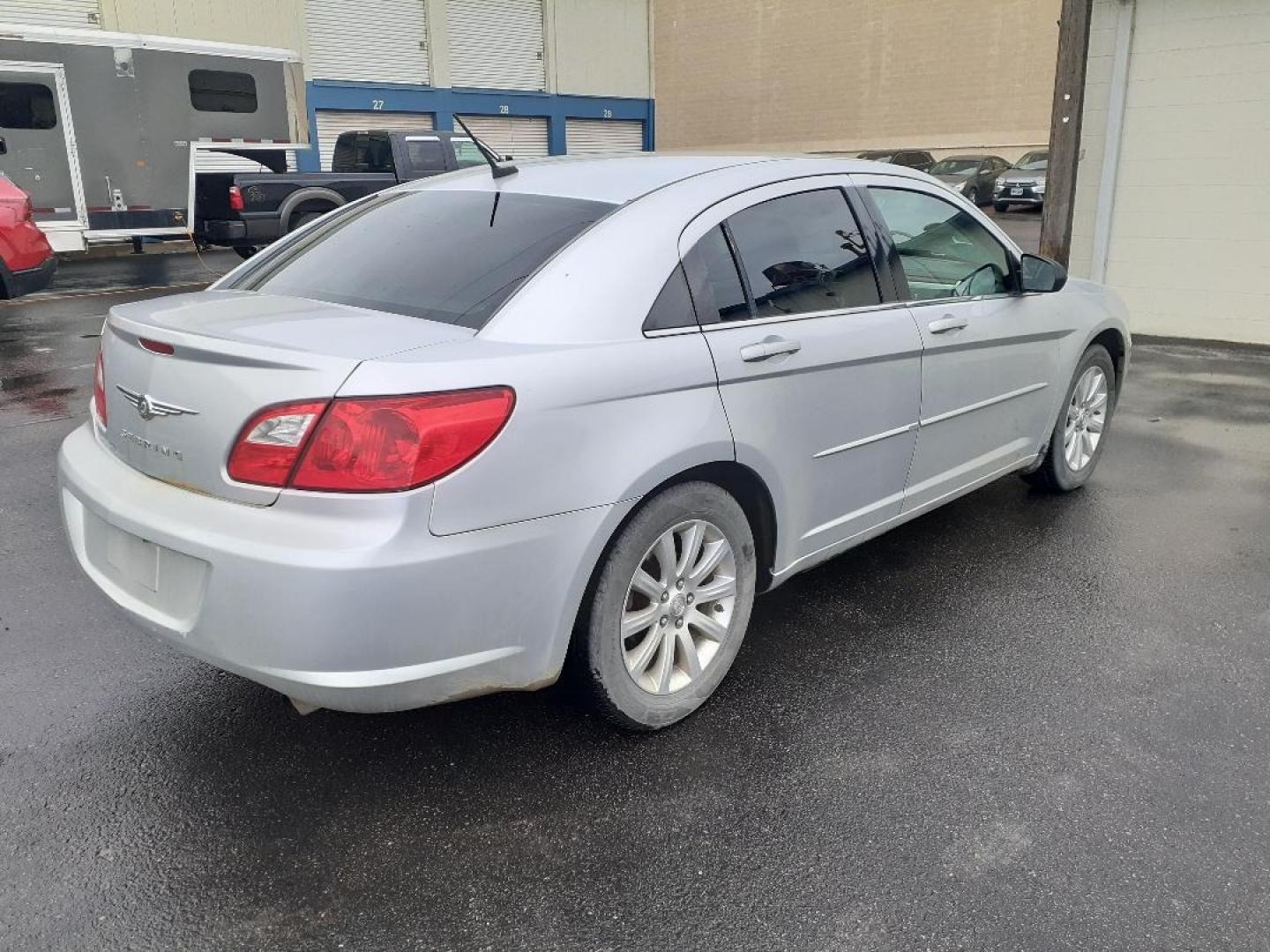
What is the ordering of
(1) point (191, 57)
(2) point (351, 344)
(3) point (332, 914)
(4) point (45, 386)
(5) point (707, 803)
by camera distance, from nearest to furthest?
(3) point (332, 914) → (2) point (351, 344) → (5) point (707, 803) → (4) point (45, 386) → (1) point (191, 57)

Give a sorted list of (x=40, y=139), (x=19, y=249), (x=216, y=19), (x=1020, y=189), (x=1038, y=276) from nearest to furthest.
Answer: (x=1038, y=276), (x=19, y=249), (x=40, y=139), (x=216, y=19), (x=1020, y=189)

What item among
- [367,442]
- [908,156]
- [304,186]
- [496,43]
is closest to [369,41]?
[496,43]

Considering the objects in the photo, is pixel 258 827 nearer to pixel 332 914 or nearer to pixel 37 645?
pixel 332 914

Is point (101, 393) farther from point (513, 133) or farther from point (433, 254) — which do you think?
point (513, 133)

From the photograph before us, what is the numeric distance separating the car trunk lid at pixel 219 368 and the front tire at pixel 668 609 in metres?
0.75

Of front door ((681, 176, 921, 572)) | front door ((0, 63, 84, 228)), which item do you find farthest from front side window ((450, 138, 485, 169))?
front door ((681, 176, 921, 572))

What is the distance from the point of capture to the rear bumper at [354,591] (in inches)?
90.0

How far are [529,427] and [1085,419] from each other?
147 inches

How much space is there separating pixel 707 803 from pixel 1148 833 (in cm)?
110

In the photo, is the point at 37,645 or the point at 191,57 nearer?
the point at 37,645

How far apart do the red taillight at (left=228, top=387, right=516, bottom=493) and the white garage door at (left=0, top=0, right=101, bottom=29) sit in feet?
73.6

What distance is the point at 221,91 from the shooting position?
15.9 metres

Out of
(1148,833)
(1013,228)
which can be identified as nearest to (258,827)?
(1148,833)

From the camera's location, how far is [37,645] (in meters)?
3.56
